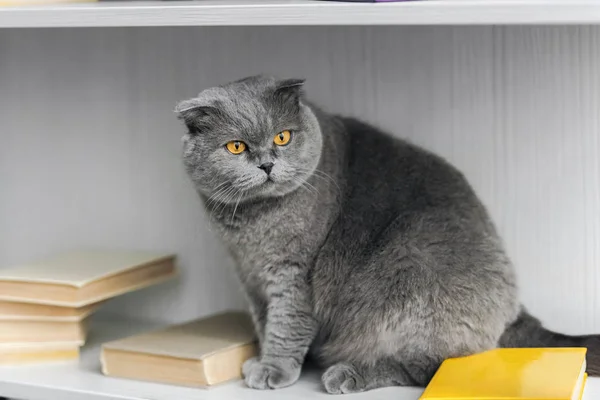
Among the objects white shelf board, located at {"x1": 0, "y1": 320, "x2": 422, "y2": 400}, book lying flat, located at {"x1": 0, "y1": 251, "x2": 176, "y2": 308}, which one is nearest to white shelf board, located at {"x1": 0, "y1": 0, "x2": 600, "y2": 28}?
book lying flat, located at {"x1": 0, "y1": 251, "x2": 176, "y2": 308}

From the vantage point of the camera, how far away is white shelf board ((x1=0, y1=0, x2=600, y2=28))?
1155 mm

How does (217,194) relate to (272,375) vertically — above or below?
above


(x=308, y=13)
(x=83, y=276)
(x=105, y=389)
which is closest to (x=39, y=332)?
(x=83, y=276)

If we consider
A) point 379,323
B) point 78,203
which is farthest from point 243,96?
point 78,203

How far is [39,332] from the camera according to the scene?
5.37 feet

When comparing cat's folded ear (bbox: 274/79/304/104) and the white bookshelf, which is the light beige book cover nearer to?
the white bookshelf

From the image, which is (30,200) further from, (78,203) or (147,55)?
(147,55)

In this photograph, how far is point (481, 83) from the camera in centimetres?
154

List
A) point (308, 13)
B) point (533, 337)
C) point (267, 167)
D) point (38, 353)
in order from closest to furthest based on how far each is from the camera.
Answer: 1. point (308, 13)
2. point (267, 167)
3. point (533, 337)
4. point (38, 353)

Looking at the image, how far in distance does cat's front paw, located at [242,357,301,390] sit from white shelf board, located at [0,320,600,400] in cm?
1

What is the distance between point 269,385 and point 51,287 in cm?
42

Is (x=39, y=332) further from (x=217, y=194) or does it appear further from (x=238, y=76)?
(x=238, y=76)

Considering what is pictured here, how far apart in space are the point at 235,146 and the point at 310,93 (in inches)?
12.0

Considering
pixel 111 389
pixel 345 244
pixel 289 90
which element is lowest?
pixel 111 389
